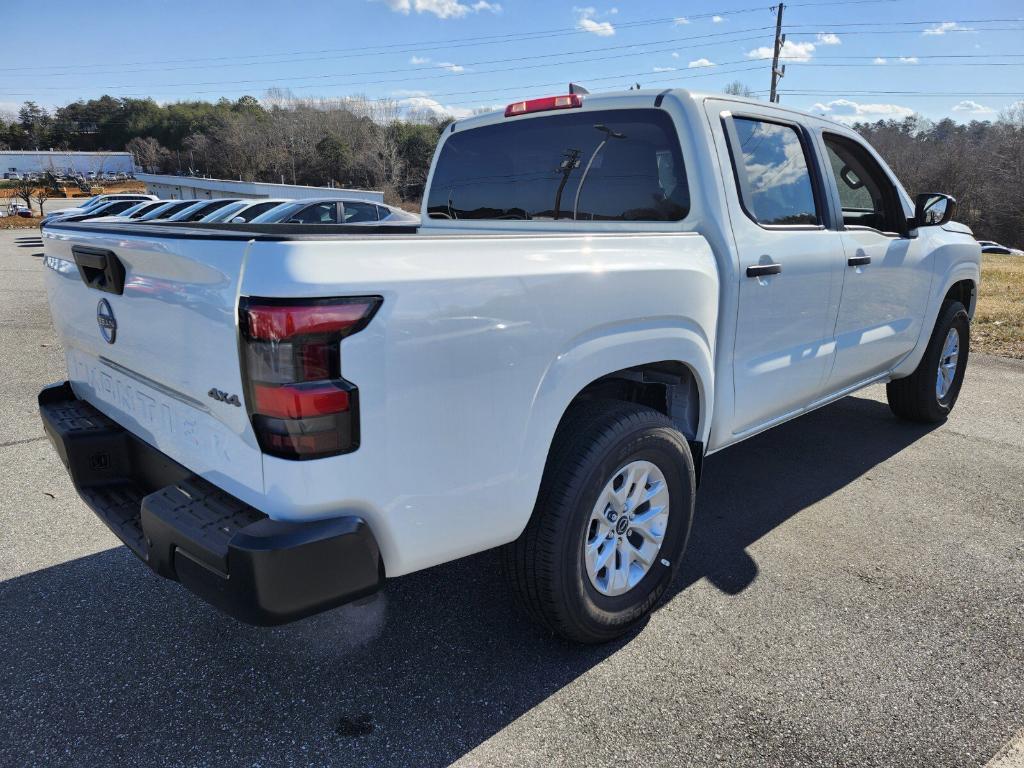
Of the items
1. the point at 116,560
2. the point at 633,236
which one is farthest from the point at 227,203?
the point at 633,236

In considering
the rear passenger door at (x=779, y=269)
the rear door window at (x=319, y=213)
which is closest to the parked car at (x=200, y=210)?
the rear door window at (x=319, y=213)

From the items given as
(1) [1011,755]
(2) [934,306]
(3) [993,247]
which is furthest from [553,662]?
(3) [993,247]

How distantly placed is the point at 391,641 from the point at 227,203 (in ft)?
59.3

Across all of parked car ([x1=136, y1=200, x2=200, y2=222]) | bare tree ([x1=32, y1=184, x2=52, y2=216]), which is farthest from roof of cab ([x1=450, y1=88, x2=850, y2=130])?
bare tree ([x1=32, y1=184, x2=52, y2=216])

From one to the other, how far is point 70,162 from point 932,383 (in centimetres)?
13665

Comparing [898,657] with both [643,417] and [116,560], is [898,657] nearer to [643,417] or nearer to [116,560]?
[643,417]

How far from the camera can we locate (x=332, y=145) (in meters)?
83.9

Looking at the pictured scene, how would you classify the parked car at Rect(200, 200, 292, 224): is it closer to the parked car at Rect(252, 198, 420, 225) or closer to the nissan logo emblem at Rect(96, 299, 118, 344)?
the parked car at Rect(252, 198, 420, 225)

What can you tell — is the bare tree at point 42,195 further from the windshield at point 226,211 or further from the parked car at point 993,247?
the parked car at point 993,247

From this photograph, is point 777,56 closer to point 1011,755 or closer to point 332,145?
point 1011,755

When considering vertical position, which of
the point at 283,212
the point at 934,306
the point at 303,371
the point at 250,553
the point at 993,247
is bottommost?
the point at 993,247

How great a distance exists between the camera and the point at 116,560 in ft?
10.5

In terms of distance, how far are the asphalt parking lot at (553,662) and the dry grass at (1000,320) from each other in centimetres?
533

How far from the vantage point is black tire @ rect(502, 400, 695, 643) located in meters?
2.28
